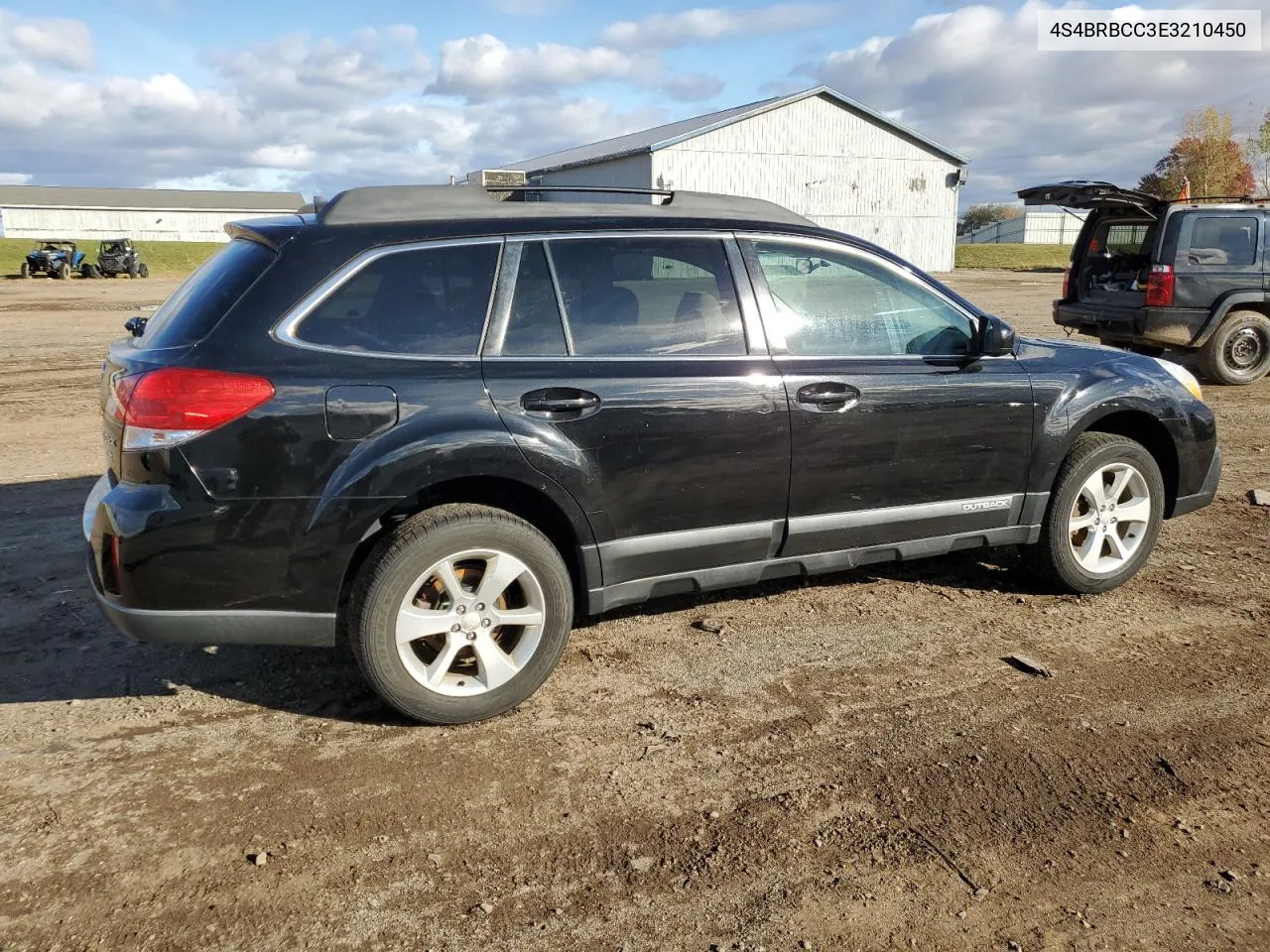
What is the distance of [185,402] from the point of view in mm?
3170

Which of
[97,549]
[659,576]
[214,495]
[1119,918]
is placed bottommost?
[1119,918]

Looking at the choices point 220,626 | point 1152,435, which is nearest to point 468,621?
point 220,626

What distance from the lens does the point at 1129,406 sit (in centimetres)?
474

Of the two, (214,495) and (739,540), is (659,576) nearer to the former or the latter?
(739,540)

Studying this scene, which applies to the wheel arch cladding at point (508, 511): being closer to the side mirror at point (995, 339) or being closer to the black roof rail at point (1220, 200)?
the side mirror at point (995, 339)

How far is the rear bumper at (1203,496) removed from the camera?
4.99 metres

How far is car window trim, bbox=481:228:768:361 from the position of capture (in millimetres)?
3604

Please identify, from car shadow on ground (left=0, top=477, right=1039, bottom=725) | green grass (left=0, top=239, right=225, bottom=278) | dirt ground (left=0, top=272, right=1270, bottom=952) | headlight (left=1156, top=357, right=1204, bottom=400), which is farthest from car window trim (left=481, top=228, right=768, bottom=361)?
green grass (left=0, top=239, right=225, bottom=278)

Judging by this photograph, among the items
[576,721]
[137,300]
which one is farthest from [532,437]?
[137,300]

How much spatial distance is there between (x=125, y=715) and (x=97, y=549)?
27.9 inches

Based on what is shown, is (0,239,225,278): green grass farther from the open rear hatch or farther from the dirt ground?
the dirt ground

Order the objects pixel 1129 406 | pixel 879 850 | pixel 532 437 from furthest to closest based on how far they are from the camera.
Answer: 1. pixel 1129 406
2. pixel 532 437
3. pixel 879 850

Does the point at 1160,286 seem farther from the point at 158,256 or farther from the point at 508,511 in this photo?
the point at 158,256

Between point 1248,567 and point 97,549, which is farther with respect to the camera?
point 1248,567
